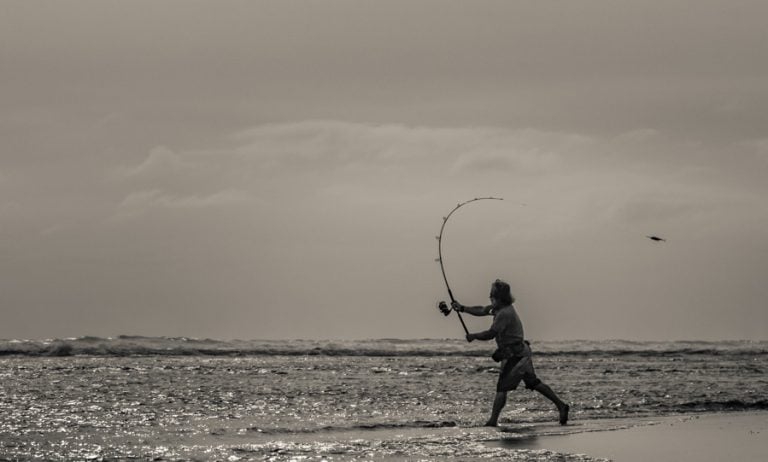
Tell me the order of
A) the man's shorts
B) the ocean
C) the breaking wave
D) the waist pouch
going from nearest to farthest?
the ocean < the man's shorts < the waist pouch < the breaking wave

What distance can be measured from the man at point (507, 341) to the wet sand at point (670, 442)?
1.40 metres

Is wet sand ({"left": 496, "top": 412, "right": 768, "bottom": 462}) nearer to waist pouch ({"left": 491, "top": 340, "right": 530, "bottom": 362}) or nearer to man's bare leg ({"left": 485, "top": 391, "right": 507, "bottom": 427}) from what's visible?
man's bare leg ({"left": 485, "top": 391, "right": 507, "bottom": 427})

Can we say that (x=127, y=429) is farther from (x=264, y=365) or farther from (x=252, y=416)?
(x=264, y=365)

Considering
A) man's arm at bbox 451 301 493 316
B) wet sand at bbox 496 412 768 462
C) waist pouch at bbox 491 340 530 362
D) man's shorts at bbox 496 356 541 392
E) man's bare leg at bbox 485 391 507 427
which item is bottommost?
wet sand at bbox 496 412 768 462

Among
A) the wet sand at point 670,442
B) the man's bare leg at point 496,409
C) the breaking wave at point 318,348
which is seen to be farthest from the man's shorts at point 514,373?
the breaking wave at point 318,348

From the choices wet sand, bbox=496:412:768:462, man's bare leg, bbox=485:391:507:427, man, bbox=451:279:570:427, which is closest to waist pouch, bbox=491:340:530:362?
man, bbox=451:279:570:427

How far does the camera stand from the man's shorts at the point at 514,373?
49.0ft

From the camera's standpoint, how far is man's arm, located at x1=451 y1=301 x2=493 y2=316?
15008 mm

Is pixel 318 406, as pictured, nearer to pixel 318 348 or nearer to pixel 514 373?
pixel 514 373

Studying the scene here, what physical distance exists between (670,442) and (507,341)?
2756mm

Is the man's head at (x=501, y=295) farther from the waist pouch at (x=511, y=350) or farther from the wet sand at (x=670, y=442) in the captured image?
the wet sand at (x=670, y=442)

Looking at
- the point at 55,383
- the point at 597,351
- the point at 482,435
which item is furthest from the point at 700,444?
the point at 597,351

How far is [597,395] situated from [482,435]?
22.4 ft

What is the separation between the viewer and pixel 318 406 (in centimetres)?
1766
